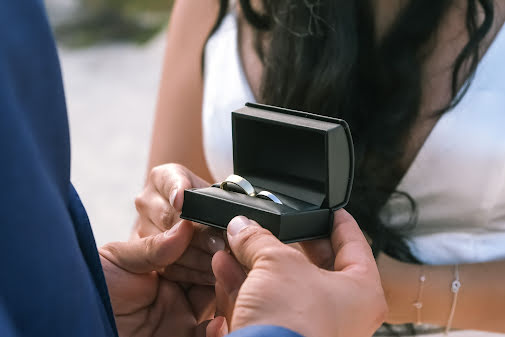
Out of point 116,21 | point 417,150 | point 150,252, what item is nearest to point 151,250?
point 150,252

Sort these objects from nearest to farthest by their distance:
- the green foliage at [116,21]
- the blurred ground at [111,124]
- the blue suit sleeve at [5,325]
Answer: the blue suit sleeve at [5,325]
the blurred ground at [111,124]
the green foliage at [116,21]

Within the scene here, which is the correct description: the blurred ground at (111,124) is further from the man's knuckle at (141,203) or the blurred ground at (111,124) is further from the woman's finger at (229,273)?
the woman's finger at (229,273)

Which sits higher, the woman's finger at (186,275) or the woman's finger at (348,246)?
the woman's finger at (348,246)

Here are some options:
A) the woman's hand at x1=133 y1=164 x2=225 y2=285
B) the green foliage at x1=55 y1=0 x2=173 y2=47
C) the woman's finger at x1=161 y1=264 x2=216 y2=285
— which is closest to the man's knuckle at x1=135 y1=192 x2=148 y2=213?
the woman's hand at x1=133 y1=164 x2=225 y2=285

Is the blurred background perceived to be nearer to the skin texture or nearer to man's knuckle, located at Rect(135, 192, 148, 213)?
the skin texture

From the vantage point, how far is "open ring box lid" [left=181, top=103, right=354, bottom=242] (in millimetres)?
552

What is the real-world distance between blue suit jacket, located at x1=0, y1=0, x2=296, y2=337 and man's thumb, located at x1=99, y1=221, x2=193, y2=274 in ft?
0.59

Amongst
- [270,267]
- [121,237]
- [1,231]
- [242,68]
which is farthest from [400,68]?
[121,237]

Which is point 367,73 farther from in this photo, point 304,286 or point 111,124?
point 111,124

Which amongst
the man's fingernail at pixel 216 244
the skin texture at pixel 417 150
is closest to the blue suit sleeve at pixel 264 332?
the man's fingernail at pixel 216 244

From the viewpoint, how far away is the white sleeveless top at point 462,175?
920 mm

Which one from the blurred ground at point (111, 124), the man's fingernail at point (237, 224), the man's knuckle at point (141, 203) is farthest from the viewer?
the blurred ground at point (111, 124)

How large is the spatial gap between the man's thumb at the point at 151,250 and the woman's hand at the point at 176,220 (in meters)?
0.02

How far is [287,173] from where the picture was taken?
0.61 m
